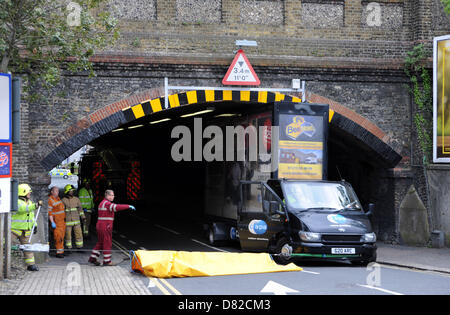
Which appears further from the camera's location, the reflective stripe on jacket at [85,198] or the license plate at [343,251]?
the reflective stripe on jacket at [85,198]

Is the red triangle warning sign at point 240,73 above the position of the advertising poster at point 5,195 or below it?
above

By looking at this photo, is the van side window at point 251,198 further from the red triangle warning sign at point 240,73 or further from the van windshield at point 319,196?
the red triangle warning sign at point 240,73

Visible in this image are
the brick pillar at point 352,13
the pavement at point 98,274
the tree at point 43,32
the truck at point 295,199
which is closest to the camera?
the pavement at point 98,274

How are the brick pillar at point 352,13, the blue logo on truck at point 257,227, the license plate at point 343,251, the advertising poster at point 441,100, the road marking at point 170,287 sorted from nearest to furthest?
the road marking at point 170,287 < the license plate at point 343,251 < the blue logo on truck at point 257,227 < the advertising poster at point 441,100 < the brick pillar at point 352,13

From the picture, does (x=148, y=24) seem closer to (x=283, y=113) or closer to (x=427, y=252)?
(x=283, y=113)

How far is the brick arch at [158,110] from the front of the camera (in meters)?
17.8

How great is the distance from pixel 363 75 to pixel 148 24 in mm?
6427

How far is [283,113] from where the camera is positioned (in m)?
16.2

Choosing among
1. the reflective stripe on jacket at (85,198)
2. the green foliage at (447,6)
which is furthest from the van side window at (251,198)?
the green foliage at (447,6)

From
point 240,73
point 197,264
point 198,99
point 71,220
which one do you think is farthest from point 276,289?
point 240,73

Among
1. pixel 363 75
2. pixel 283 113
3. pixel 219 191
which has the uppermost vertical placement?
pixel 363 75

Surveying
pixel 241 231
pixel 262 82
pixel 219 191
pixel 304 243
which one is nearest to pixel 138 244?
pixel 219 191

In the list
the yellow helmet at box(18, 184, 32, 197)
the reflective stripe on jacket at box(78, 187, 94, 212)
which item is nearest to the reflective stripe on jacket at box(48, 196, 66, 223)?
the yellow helmet at box(18, 184, 32, 197)

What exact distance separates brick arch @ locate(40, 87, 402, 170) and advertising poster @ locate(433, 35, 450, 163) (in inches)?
58.2
